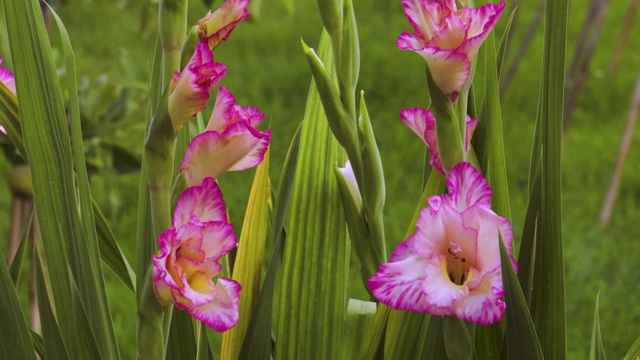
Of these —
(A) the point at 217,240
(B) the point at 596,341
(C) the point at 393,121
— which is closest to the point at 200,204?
(A) the point at 217,240

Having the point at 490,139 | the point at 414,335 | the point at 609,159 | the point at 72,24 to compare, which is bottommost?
the point at 414,335

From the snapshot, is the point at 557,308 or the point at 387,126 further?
the point at 387,126

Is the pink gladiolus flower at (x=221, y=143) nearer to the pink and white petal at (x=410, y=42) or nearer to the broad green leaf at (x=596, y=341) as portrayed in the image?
the pink and white petal at (x=410, y=42)

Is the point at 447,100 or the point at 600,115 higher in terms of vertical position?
the point at 600,115

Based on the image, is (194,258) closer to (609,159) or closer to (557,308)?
(557,308)

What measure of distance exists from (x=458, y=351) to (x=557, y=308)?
9 centimetres

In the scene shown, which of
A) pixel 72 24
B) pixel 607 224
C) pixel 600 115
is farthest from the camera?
pixel 72 24

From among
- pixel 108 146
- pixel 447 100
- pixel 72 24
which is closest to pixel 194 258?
pixel 447 100

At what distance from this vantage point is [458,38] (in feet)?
1.42

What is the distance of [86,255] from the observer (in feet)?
1.46

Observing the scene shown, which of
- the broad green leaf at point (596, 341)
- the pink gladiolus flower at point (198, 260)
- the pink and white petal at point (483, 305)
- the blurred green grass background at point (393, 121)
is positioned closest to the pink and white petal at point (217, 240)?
the pink gladiolus flower at point (198, 260)

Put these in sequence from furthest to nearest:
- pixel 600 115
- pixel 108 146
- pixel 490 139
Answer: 1. pixel 600 115
2. pixel 108 146
3. pixel 490 139

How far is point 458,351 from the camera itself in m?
0.41

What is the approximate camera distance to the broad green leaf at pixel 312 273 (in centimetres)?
51
